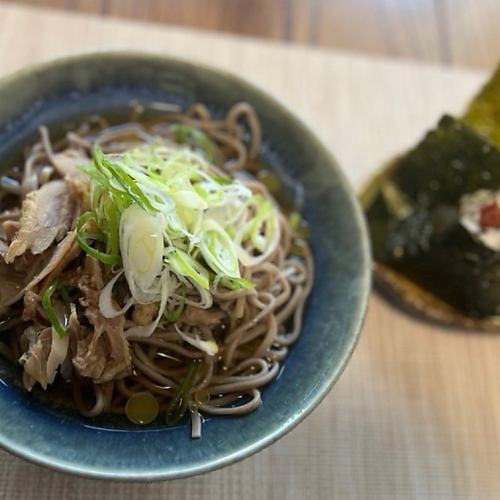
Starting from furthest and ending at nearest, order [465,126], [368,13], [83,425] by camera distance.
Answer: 1. [368,13]
2. [465,126]
3. [83,425]

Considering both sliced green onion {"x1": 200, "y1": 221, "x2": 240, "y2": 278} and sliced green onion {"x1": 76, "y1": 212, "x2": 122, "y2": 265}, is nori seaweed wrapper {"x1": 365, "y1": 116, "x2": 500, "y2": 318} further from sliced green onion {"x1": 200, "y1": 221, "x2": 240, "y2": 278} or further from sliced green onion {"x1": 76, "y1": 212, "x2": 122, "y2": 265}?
sliced green onion {"x1": 76, "y1": 212, "x2": 122, "y2": 265}

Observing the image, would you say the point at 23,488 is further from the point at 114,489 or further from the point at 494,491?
the point at 494,491

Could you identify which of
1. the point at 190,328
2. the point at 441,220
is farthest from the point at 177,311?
the point at 441,220

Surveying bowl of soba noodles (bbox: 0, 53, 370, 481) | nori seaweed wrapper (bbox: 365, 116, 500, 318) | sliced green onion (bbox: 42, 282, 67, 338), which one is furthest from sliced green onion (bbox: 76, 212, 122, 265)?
nori seaweed wrapper (bbox: 365, 116, 500, 318)

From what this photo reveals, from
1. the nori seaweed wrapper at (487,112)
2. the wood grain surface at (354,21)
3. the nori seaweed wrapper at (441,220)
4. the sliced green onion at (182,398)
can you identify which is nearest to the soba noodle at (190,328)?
the sliced green onion at (182,398)

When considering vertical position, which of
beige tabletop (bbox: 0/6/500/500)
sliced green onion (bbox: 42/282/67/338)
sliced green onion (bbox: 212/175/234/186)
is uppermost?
sliced green onion (bbox: 212/175/234/186)

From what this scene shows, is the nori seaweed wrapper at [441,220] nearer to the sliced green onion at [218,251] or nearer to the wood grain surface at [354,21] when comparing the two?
the sliced green onion at [218,251]

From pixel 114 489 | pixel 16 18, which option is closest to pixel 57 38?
pixel 16 18
